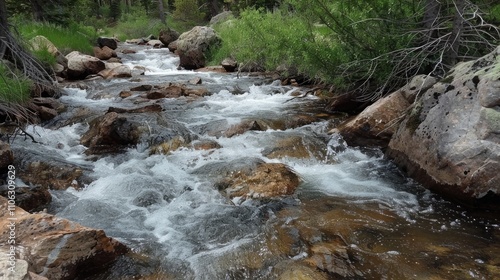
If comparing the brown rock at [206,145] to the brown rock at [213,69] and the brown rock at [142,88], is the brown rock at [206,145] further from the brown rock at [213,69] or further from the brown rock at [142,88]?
the brown rock at [213,69]

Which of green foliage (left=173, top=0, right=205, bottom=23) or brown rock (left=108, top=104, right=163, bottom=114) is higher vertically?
green foliage (left=173, top=0, right=205, bottom=23)

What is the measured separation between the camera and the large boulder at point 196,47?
16781mm

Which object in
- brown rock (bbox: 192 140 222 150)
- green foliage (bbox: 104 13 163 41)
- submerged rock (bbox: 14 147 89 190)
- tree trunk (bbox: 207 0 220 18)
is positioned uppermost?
tree trunk (bbox: 207 0 220 18)

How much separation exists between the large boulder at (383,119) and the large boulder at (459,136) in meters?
0.57

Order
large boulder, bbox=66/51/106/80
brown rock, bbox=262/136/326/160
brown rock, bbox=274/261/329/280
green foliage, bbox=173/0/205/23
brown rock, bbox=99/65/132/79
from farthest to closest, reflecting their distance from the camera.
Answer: green foliage, bbox=173/0/205/23
brown rock, bbox=99/65/132/79
large boulder, bbox=66/51/106/80
brown rock, bbox=262/136/326/160
brown rock, bbox=274/261/329/280

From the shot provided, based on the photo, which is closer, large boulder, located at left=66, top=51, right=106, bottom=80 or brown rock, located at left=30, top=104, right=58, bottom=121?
brown rock, located at left=30, top=104, right=58, bottom=121

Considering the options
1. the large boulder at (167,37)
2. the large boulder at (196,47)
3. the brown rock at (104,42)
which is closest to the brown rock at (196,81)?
the large boulder at (196,47)

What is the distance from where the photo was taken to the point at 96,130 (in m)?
7.17

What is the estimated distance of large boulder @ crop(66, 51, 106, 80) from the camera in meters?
12.7

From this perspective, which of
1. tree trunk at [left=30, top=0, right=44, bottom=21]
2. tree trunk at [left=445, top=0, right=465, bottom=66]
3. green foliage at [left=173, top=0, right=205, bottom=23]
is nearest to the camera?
tree trunk at [left=445, top=0, right=465, bottom=66]

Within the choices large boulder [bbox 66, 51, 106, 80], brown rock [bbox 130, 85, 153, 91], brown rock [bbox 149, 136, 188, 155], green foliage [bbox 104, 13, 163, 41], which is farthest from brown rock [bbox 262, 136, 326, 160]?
green foliage [bbox 104, 13, 163, 41]

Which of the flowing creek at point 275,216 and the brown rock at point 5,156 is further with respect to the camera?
the brown rock at point 5,156

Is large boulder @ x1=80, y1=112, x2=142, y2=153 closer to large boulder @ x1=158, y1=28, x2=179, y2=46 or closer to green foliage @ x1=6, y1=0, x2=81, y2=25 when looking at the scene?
green foliage @ x1=6, y1=0, x2=81, y2=25

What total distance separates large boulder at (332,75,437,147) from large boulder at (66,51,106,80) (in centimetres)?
1053
